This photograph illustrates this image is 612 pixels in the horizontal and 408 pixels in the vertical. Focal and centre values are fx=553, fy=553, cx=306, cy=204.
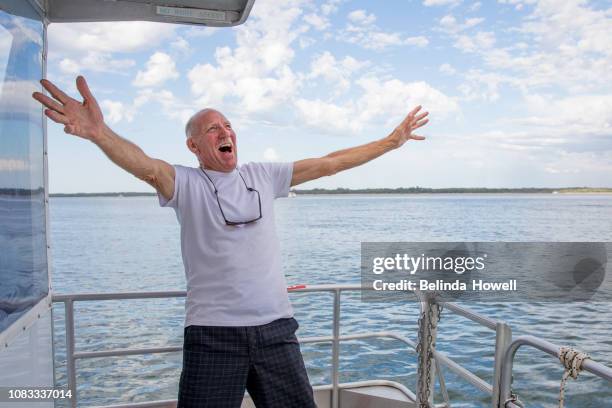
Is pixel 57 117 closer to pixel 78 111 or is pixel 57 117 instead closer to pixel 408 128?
pixel 78 111

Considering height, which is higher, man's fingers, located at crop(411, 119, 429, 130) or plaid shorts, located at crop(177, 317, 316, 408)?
man's fingers, located at crop(411, 119, 429, 130)

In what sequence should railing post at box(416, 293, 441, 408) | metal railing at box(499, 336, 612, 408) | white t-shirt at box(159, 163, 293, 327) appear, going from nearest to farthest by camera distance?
metal railing at box(499, 336, 612, 408) → white t-shirt at box(159, 163, 293, 327) → railing post at box(416, 293, 441, 408)

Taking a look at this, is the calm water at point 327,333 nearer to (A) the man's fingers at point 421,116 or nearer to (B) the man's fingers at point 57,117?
(A) the man's fingers at point 421,116

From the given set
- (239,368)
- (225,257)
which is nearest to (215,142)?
(225,257)

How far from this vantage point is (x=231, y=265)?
1.93 m

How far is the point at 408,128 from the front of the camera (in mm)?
2545

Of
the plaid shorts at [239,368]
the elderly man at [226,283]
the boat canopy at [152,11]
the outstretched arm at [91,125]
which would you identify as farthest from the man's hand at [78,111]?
the boat canopy at [152,11]

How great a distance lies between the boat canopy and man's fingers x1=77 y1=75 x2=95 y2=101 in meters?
0.85

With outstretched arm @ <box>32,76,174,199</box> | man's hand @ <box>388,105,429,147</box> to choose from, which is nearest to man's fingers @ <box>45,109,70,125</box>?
outstretched arm @ <box>32,76,174,199</box>

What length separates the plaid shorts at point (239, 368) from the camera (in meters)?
1.88

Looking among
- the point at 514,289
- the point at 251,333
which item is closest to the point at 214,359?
the point at 251,333

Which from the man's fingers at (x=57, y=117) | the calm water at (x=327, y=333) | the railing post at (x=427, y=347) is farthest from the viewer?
the calm water at (x=327, y=333)

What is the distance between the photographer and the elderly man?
189 cm

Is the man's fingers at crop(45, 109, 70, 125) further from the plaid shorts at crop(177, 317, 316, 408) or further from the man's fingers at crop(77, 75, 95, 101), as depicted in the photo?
the plaid shorts at crop(177, 317, 316, 408)
